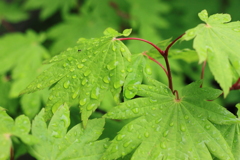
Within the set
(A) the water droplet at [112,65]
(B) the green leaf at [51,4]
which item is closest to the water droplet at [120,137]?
(A) the water droplet at [112,65]

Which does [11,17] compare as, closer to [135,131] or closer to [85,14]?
[85,14]

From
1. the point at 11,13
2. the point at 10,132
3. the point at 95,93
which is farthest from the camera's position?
the point at 11,13

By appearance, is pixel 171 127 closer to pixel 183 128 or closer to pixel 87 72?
pixel 183 128

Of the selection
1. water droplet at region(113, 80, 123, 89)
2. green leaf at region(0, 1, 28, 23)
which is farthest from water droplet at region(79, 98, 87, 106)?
green leaf at region(0, 1, 28, 23)

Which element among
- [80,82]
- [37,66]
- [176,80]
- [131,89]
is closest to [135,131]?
[131,89]

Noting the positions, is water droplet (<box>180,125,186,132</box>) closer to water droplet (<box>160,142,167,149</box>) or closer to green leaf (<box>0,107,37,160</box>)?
water droplet (<box>160,142,167,149</box>)

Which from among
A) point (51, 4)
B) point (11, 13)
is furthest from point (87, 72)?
point (11, 13)
